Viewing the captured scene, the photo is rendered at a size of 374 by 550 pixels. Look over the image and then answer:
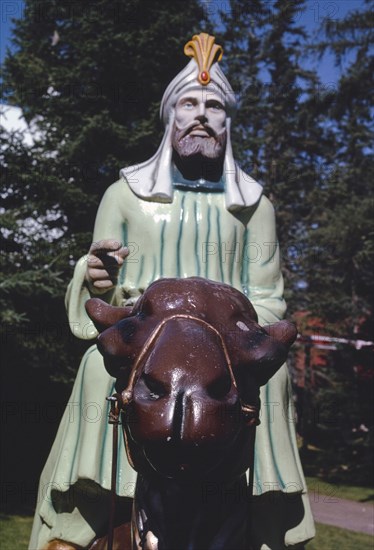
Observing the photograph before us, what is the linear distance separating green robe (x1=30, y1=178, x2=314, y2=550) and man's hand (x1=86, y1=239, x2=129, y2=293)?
127mm

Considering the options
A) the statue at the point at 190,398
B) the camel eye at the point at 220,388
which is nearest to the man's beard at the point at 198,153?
the statue at the point at 190,398

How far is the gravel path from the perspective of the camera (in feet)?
34.0

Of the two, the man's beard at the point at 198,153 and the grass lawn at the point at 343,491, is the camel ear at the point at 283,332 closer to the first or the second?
the man's beard at the point at 198,153

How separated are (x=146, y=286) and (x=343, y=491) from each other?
11.8 m

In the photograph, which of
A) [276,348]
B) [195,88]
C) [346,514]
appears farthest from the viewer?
[346,514]

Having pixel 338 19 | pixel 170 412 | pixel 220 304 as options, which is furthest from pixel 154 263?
pixel 338 19

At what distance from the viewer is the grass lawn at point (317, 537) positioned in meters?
8.18

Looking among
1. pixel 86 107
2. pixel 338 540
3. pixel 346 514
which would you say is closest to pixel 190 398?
pixel 338 540

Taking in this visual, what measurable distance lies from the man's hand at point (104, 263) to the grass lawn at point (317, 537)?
6.41 metres

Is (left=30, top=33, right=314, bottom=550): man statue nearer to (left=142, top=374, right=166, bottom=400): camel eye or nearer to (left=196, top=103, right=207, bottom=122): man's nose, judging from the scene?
(left=196, top=103, right=207, bottom=122): man's nose

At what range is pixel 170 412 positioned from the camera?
4.77 ft

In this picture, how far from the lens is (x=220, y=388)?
1.52 meters

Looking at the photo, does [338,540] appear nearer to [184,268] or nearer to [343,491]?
[343,491]

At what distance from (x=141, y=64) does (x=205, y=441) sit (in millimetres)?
12560
